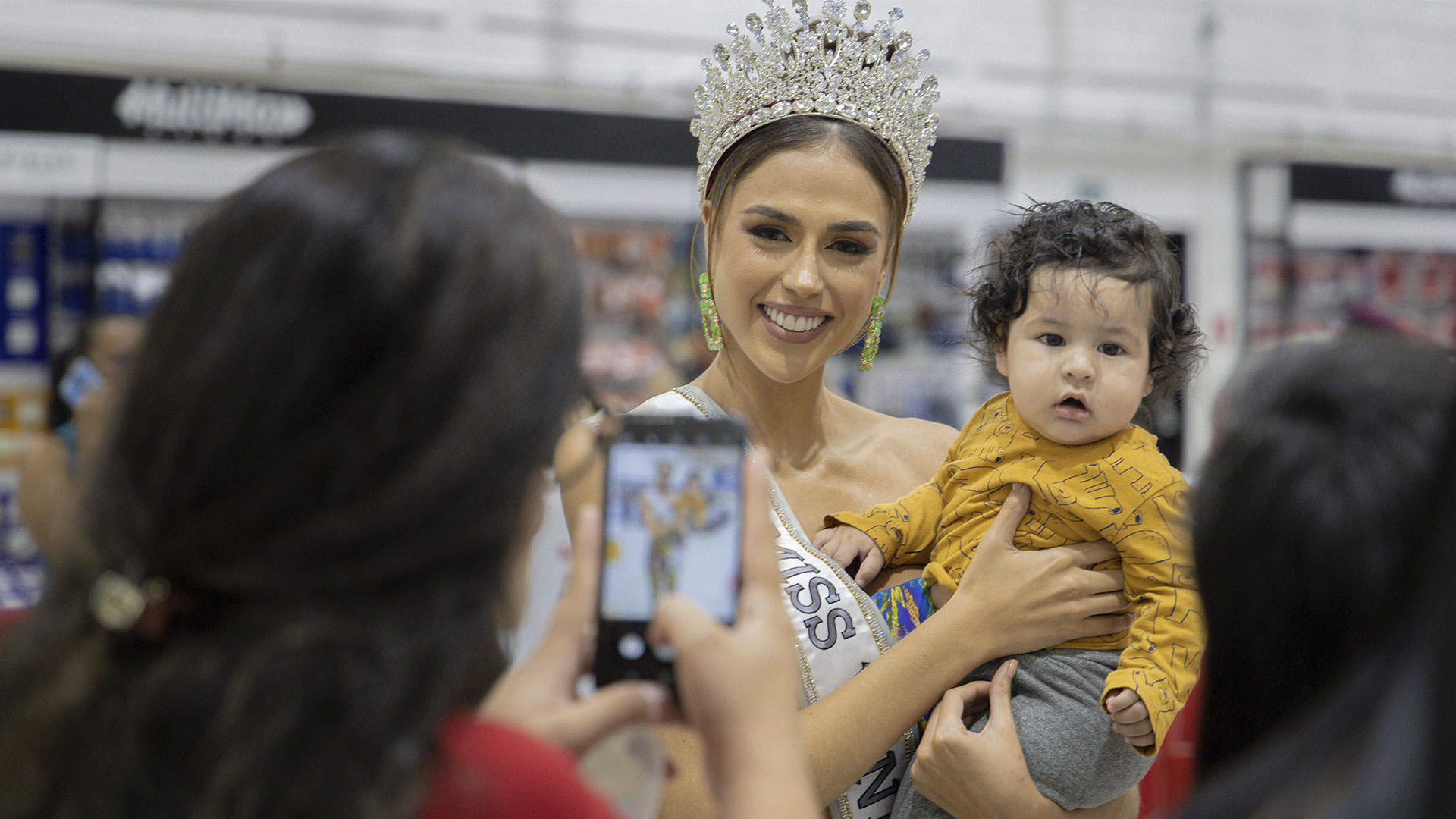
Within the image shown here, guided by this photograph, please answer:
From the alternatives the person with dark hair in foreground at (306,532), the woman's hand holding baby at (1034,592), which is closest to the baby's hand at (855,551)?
the woman's hand holding baby at (1034,592)

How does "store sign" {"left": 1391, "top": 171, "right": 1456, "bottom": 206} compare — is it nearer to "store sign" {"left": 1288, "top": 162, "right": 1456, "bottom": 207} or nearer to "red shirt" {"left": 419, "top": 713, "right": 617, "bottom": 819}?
"store sign" {"left": 1288, "top": 162, "right": 1456, "bottom": 207}

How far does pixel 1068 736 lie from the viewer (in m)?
1.54

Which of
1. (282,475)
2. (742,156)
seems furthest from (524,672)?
(742,156)

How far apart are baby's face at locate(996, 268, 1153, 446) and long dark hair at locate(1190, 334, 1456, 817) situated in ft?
2.32

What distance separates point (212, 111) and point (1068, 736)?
4.88 meters

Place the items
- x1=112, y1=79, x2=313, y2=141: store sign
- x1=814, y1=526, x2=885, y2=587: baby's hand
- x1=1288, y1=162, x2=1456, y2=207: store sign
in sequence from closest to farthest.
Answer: x1=814, y1=526, x2=885, y2=587: baby's hand < x1=112, y1=79, x2=313, y2=141: store sign < x1=1288, y1=162, x2=1456, y2=207: store sign

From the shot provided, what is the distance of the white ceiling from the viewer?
5.23 m

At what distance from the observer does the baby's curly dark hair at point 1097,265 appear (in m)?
1.67

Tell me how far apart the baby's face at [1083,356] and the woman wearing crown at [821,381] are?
0.16 metres

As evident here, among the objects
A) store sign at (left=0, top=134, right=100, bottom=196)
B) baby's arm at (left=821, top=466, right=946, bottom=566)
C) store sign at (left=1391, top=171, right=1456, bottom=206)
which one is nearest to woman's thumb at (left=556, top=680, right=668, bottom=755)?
baby's arm at (left=821, top=466, right=946, bottom=566)

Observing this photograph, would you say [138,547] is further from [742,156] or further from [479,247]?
[742,156]

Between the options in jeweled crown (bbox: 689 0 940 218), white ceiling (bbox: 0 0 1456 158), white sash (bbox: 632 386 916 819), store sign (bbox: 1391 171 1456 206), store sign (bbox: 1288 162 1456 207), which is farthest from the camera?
store sign (bbox: 1391 171 1456 206)

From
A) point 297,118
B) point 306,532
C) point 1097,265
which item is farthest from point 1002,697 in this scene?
point 297,118

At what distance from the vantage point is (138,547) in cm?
79
